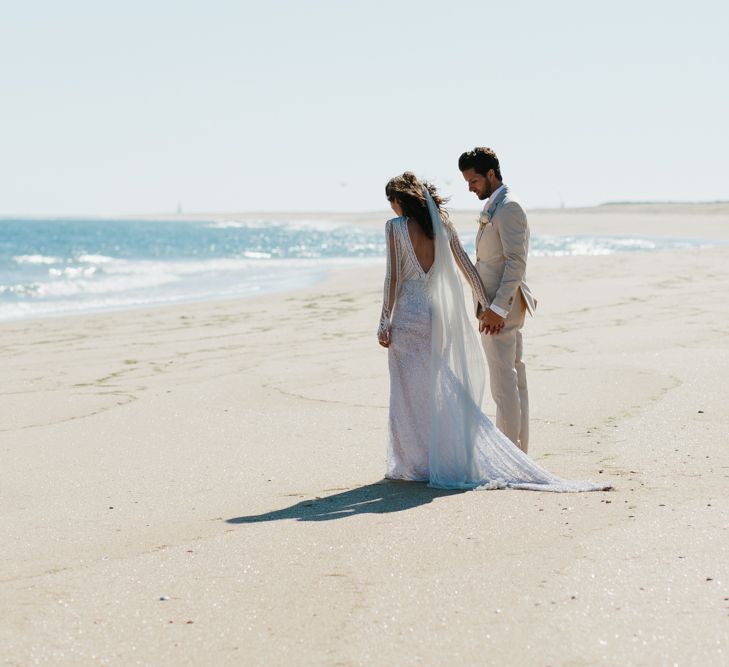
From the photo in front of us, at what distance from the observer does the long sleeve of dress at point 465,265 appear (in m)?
5.27

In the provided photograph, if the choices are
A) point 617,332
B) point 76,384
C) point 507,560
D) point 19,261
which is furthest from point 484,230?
point 19,261

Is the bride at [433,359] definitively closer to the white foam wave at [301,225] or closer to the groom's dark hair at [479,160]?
the groom's dark hair at [479,160]

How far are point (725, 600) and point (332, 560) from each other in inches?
55.5

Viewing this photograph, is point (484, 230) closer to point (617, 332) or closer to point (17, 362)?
point (617, 332)

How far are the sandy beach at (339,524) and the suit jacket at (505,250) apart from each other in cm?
97

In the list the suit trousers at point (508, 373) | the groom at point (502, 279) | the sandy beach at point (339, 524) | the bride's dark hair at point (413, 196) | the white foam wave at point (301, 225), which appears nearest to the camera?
the sandy beach at point (339, 524)

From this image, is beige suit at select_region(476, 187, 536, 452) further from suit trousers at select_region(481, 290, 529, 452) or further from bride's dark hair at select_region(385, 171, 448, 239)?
bride's dark hair at select_region(385, 171, 448, 239)

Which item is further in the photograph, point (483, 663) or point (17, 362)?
point (17, 362)

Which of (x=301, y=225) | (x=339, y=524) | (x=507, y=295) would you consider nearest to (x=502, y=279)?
(x=507, y=295)

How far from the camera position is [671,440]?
5891 mm

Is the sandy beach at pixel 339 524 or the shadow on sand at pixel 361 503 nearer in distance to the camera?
the sandy beach at pixel 339 524

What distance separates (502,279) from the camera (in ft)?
17.7

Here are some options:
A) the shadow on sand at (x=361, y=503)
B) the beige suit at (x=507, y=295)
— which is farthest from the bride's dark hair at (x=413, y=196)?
the shadow on sand at (x=361, y=503)

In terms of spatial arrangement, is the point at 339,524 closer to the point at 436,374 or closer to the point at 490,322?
the point at 436,374
